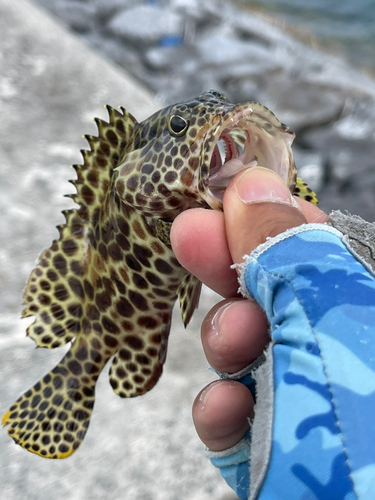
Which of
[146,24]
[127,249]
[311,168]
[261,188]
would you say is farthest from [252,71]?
[261,188]

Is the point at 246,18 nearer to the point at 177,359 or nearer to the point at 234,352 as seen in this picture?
the point at 177,359

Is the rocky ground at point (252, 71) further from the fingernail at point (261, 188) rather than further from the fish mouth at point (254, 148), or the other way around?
the fingernail at point (261, 188)

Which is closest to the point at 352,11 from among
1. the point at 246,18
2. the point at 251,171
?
the point at 246,18

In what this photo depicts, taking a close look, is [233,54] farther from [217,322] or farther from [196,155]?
[217,322]

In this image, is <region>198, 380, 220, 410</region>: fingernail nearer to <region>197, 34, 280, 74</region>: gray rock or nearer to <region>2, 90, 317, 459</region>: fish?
<region>2, 90, 317, 459</region>: fish

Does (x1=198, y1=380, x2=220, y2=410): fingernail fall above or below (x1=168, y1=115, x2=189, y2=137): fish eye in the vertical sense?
below

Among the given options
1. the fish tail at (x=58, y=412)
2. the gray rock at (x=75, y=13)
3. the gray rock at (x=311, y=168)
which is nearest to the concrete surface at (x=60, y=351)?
the fish tail at (x=58, y=412)

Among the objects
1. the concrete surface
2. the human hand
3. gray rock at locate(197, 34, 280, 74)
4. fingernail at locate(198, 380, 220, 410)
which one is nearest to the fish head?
the human hand

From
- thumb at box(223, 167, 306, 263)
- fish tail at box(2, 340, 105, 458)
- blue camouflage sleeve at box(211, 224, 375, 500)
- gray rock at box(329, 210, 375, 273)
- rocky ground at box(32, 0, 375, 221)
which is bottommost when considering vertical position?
fish tail at box(2, 340, 105, 458)
